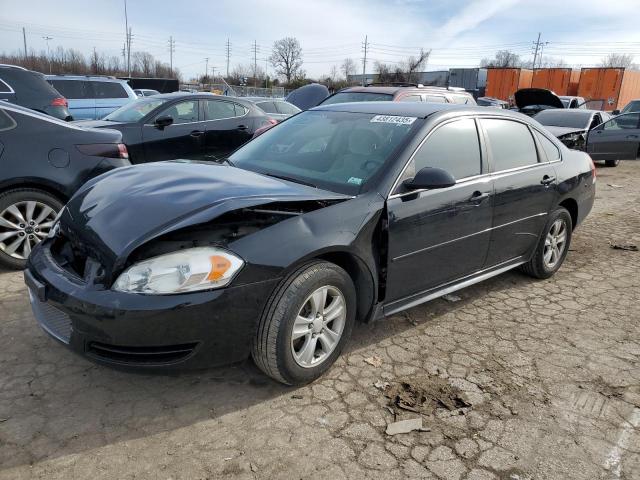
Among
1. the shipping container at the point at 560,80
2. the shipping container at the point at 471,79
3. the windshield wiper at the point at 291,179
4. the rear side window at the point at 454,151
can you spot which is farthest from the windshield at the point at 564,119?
the shipping container at the point at 560,80

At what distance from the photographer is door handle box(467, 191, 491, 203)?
11.9 ft

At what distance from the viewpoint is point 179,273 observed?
2.41 metres

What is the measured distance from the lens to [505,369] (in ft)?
10.6

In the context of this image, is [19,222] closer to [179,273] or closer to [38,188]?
[38,188]

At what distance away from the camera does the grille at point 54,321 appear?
2576mm

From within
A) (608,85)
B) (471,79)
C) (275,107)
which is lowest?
(275,107)

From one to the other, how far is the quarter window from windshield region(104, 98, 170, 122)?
0.17 meters

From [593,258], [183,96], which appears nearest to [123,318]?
[593,258]

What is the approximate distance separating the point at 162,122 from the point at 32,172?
3509 mm

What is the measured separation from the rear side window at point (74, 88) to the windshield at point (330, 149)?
11499 mm

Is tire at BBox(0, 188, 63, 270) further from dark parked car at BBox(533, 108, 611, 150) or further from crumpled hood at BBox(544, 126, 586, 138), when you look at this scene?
dark parked car at BBox(533, 108, 611, 150)

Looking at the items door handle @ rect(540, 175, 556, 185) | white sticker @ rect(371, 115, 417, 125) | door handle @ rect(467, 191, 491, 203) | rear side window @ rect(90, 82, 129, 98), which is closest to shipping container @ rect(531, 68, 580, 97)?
rear side window @ rect(90, 82, 129, 98)

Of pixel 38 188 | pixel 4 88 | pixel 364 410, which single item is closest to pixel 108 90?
pixel 4 88

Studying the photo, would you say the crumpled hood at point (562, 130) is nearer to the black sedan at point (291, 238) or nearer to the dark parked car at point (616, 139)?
the dark parked car at point (616, 139)
